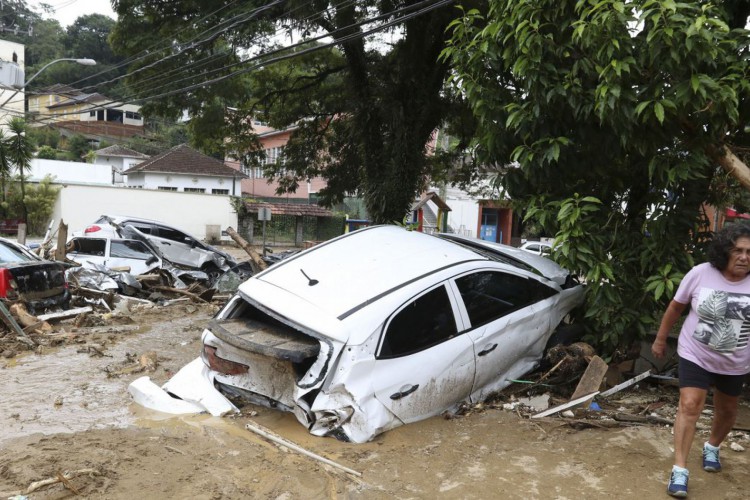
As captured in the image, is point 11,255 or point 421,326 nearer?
point 421,326

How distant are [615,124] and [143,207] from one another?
3240cm

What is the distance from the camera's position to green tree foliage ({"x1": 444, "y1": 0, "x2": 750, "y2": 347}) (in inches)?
189

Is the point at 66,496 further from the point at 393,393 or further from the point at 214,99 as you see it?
the point at 214,99

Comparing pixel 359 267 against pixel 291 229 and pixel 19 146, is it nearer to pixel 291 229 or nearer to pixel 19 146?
pixel 19 146

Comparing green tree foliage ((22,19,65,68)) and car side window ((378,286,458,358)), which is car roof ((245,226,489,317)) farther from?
green tree foliage ((22,19,65,68))

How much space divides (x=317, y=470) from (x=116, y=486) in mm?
1262

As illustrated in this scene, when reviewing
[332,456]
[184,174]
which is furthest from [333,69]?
[184,174]

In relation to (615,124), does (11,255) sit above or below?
below

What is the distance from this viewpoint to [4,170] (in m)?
27.6

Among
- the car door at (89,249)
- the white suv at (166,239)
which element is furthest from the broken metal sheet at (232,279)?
the car door at (89,249)

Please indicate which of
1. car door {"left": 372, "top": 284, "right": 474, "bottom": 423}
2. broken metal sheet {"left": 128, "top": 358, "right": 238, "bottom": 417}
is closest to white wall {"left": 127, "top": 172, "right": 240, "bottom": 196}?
broken metal sheet {"left": 128, "top": 358, "right": 238, "bottom": 417}

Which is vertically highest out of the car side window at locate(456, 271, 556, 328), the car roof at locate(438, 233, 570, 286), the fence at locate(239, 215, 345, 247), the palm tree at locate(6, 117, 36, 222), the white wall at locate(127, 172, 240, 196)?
the palm tree at locate(6, 117, 36, 222)

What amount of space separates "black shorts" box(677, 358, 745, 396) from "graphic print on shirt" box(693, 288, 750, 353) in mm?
169

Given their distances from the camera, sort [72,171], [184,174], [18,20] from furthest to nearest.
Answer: [18,20] → [184,174] → [72,171]
